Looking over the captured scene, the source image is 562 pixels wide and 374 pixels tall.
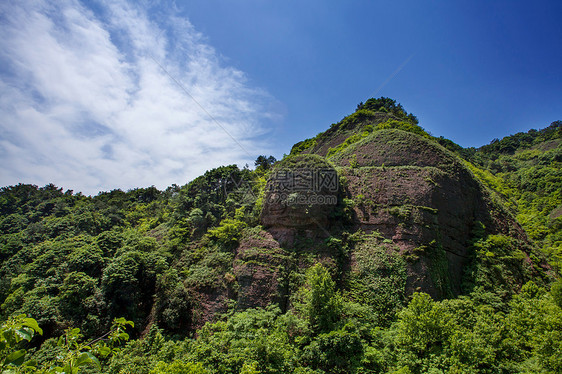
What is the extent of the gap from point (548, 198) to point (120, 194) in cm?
7702

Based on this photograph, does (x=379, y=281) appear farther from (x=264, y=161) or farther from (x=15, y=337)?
(x=264, y=161)

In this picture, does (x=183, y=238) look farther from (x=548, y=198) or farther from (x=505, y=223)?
(x=548, y=198)

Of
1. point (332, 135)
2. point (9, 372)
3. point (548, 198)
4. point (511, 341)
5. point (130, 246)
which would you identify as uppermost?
point (332, 135)

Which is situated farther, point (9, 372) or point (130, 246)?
point (130, 246)

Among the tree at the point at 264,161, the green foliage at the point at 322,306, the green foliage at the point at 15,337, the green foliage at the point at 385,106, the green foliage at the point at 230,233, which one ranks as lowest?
the green foliage at the point at 322,306

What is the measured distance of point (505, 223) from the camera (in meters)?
23.2

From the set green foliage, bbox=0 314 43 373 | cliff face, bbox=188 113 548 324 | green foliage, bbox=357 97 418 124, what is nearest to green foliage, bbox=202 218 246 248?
cliff face, bbox=188 113 548 324

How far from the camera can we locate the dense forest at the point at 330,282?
13320mm

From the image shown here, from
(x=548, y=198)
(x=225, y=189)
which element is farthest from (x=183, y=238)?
(x=548, y=198)

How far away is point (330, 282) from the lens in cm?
1669

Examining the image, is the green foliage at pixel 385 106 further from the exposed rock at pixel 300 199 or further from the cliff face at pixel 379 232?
the exposed rock at pixel 300 199

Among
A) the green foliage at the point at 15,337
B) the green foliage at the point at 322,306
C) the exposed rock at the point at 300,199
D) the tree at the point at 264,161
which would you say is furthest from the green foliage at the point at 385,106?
the green foliage at the point at 15,337

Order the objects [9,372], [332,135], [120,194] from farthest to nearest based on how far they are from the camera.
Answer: [120,194] < [332,135] < [9,372]

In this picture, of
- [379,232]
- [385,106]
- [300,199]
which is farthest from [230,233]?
[385,106]
